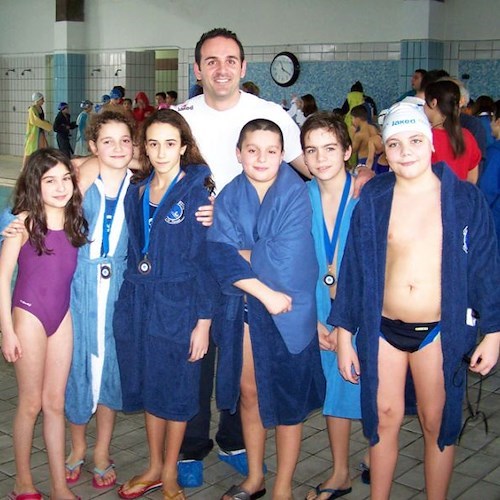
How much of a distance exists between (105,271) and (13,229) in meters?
0.49

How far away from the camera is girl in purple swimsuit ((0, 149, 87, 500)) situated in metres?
3.40

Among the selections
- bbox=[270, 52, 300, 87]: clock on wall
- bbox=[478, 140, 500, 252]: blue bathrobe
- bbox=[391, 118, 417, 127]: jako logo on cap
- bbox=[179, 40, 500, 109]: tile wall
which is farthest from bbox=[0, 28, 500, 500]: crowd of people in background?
bbox=[270, 52, 300, 87]: clock on wall

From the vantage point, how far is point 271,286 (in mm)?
3361

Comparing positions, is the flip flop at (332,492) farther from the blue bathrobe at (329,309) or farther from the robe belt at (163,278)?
the robe belt at (163,278)

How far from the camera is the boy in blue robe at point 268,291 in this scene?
11.0 feet

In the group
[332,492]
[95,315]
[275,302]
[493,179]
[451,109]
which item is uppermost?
[451,109]

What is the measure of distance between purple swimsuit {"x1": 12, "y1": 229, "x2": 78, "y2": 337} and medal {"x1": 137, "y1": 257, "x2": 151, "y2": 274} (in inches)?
13.2

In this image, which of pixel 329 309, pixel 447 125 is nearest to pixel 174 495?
pixel 329 309

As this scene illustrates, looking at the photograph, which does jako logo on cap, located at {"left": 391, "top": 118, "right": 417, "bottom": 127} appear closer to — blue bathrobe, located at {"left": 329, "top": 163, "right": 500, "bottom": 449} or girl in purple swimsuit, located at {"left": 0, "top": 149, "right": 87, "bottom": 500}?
blue bathrobe, located at {"left": 329, "top": 163, "right": 500, "bottom": 449}

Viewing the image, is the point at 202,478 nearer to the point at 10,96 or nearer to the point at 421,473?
the point at 421,473

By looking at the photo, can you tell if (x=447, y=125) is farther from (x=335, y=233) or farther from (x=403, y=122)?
(x=403, y=122)

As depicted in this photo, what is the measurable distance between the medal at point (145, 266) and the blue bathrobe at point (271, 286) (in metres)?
0.32

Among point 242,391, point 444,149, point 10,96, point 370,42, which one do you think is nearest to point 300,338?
point 242,391

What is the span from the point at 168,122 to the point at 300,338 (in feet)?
3.86
